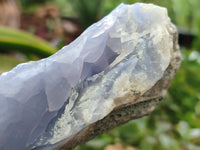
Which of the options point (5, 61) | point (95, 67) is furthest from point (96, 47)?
point (5, 61)

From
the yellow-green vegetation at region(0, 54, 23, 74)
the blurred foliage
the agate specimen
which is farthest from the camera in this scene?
the yellow-green vegetation at region(0, 54, 23, 74)

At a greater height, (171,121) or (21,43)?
(21,43)

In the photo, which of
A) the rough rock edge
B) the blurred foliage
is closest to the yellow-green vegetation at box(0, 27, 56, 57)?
the blurred foliage

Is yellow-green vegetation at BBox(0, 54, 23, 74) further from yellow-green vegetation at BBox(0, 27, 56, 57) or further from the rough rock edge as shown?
the rough rock edge

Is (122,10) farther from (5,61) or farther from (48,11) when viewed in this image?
(48,11)

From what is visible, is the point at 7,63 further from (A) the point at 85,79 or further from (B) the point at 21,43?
(A) the point at 85,79

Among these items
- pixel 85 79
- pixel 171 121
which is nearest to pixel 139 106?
pixel 85 79

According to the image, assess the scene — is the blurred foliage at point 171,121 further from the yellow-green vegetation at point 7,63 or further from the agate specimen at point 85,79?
the agate specimen at point 85,79

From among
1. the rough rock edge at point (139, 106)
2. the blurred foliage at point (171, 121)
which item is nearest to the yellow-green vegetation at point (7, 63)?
the blurred foliage at point (171, 121)
